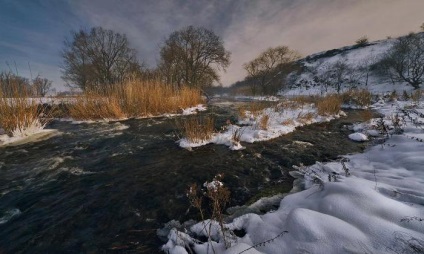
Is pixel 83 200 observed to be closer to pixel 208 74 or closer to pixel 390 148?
pixel 390 148

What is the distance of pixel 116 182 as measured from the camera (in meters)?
3.12

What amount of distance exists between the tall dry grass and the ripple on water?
7.02 metres

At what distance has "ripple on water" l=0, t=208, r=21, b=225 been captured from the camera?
2273 millimetres

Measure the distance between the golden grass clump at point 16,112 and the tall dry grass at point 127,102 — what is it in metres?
2.79

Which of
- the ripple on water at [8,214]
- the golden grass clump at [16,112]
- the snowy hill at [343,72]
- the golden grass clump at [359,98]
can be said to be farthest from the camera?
the snowy hill at [343,72]

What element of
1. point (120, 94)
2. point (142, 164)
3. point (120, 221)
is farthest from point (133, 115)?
point (120, 221)

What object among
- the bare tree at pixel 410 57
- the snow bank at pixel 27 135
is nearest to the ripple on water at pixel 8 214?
the snow bank at pixel 27 135

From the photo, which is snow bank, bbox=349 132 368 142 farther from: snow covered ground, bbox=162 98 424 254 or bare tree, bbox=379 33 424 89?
bare tree, bbox=379 33 424 89

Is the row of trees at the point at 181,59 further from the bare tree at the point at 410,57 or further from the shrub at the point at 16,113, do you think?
the shrub at the point at 16,113

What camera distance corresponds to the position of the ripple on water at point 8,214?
227 cm

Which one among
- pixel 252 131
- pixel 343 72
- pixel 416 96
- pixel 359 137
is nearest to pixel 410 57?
pixel 416 96

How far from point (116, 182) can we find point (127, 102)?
23.4 feet

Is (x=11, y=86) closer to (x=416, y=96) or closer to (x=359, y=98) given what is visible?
(x=359, y=98)

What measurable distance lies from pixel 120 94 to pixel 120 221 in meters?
8.30
